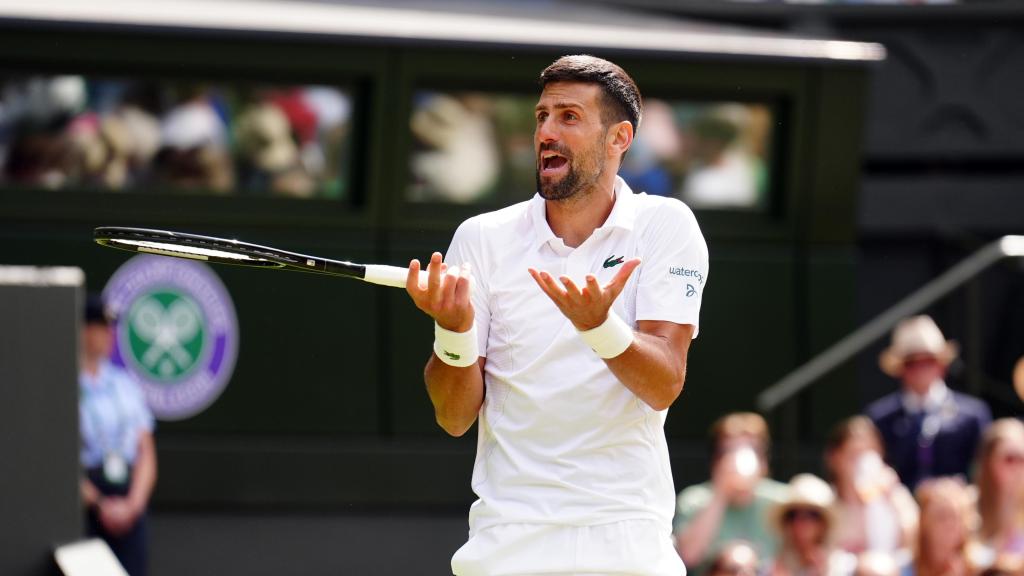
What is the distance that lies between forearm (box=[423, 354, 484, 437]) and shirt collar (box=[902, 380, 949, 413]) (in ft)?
17.1

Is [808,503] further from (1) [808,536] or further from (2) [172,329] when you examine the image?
(2) [172,329]

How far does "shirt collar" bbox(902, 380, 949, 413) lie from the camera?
838 centimetres

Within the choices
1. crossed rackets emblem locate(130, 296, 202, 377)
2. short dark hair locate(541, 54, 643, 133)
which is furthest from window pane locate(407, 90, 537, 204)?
short dark hair locate(541, 54, 643, 133)

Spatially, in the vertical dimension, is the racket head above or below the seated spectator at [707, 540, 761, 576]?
above

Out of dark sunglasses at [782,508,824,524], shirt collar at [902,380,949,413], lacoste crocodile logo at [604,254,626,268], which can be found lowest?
dark sunglasses at [782,508,824,524]

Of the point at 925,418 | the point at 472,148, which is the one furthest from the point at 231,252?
the point at 472,148

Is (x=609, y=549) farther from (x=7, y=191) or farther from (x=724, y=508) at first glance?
(x=7, y=191)

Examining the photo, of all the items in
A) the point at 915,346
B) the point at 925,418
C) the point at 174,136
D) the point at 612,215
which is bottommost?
the point at 925,418

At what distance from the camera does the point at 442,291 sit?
10.9 feet

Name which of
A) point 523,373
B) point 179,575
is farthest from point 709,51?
point 523,373

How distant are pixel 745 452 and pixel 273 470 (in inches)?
95.5

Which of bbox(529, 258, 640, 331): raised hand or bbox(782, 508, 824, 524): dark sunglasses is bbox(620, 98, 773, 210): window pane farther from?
bbox(529, 258, 640, 331): raised hand

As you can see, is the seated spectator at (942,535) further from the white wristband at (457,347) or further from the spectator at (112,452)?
the white wristband at (457,347)

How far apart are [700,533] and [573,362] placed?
4184mm
